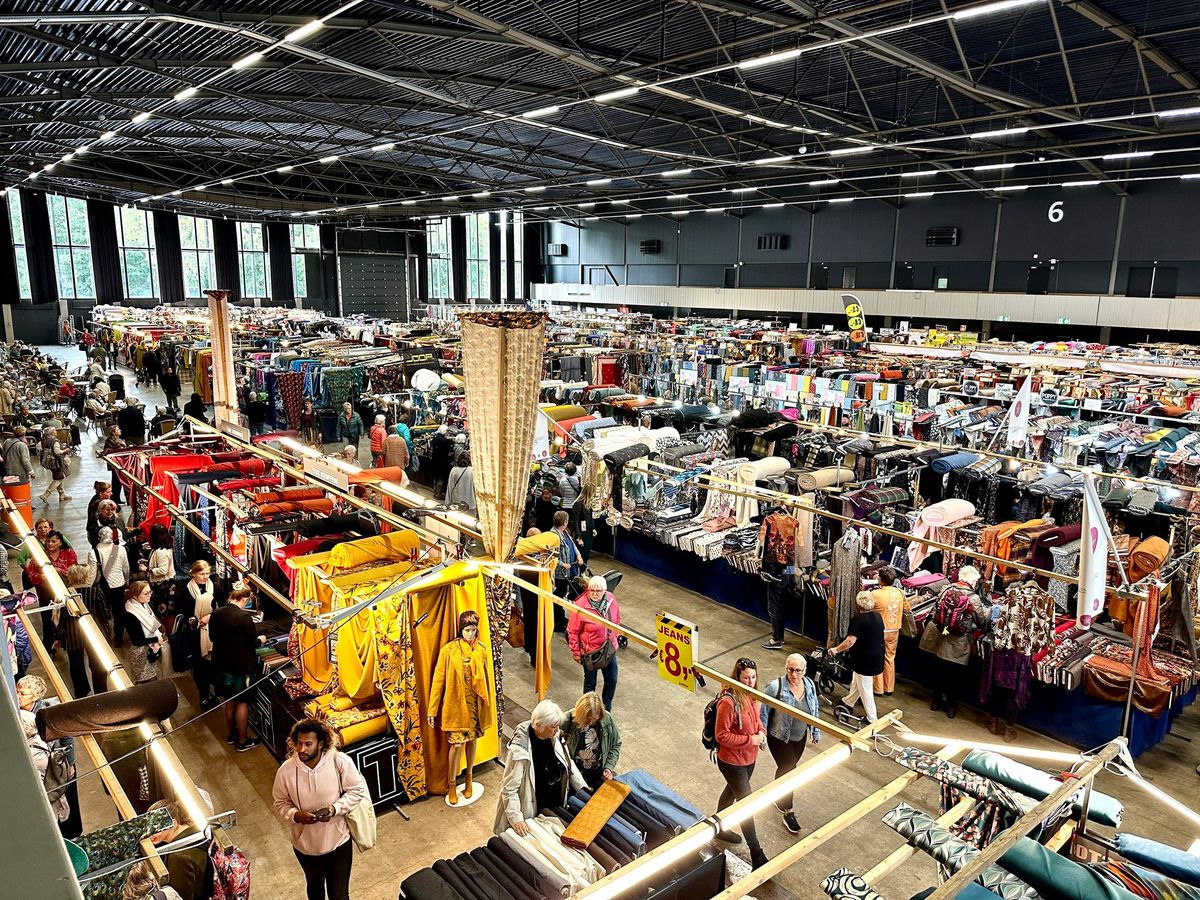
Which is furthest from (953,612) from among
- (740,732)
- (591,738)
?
(591,738)

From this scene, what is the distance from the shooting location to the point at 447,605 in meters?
5.47

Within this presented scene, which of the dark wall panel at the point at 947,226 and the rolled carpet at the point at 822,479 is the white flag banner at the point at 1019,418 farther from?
the dark wall panel at the point at 947,226

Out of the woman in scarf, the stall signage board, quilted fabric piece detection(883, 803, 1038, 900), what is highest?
the stall signage board

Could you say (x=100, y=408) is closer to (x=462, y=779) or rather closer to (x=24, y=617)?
(x=24, y=617)

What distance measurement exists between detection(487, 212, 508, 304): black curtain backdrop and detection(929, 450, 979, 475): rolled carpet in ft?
130

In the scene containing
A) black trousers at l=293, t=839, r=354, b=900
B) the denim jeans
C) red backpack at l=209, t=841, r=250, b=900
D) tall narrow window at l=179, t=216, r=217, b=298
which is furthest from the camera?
tall narrow window at l=179, t=216, r=217, b=298

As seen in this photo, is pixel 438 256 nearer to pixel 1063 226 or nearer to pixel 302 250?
pixel 302 250

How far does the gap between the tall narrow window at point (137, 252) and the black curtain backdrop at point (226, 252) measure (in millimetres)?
2963

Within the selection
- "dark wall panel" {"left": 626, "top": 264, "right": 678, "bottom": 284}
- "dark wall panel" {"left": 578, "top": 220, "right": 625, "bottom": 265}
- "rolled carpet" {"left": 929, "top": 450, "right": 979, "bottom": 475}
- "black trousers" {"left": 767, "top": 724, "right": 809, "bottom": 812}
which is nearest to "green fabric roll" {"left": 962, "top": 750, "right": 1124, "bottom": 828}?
"black trousers" {"left": 767, "top": 724, "right": 809, "bottom": 812}

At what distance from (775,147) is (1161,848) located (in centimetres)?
2397

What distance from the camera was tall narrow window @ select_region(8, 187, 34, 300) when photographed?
35.0 metres

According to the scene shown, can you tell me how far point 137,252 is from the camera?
39.6 m

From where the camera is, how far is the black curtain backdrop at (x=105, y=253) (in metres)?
37.4

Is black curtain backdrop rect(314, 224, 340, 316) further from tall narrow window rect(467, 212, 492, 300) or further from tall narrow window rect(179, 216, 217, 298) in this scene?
tall narrow window rect(467, 212, 492, 300)
